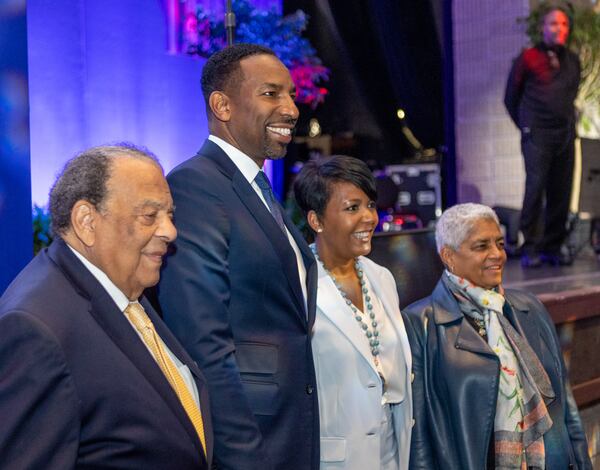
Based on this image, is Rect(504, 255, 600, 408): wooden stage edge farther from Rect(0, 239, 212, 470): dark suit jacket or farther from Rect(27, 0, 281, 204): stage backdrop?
Rect(27, 0, 281, 204): stage backdrop

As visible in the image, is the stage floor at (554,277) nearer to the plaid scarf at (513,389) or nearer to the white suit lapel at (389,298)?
the plaid scarf at (513,389)

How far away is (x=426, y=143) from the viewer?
36.1 ft

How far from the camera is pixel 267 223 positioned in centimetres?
207

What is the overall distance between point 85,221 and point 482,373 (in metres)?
1.59

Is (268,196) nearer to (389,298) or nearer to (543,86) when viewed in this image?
(389,298)

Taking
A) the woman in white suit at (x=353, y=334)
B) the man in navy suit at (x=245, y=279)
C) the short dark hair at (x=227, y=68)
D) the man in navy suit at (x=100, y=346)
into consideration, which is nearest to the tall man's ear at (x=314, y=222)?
the woman in white suit at (x=353, y=334)

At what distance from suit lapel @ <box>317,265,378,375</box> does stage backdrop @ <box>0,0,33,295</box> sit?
0.83m

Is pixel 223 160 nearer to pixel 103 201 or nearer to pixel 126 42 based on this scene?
pixel 103 201

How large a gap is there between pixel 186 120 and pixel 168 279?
5673 millimetres

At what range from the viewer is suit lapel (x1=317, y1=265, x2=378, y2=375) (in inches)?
95.3

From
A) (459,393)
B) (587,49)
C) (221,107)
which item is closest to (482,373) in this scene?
(459,393)

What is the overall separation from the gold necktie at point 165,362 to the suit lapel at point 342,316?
0.77 metres

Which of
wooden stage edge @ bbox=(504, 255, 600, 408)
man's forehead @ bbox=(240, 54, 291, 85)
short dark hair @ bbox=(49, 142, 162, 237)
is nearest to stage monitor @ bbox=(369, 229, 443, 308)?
wooden stage edge @ bbox=(504, 255, 600, 408)

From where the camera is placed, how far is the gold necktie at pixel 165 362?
66.1 inches
